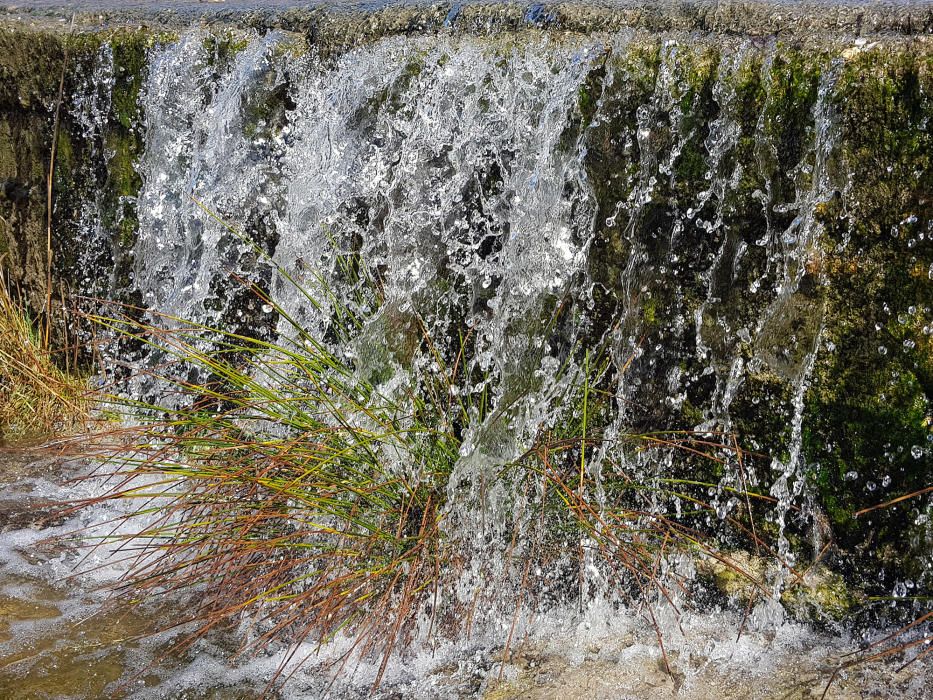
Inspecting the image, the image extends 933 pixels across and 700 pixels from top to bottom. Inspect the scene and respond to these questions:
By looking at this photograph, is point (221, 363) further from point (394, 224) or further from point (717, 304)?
point (717, 304)

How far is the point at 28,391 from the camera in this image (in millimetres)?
3965

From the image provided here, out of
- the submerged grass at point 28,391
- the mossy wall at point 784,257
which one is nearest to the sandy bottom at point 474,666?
the mossy wall at point 784,257

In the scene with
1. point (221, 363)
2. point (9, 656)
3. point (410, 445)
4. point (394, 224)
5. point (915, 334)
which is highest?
point (394, 224)

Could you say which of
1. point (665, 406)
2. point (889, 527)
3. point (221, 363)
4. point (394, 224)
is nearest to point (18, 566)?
point (221, 363)

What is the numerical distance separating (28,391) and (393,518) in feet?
7.10

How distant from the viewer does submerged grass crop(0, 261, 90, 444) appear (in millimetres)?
3881

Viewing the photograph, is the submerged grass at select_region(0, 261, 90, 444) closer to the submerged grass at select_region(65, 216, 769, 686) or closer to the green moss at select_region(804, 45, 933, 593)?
the submerged grass at select_region(65, 216, 769, 686)

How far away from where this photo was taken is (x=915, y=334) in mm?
2588

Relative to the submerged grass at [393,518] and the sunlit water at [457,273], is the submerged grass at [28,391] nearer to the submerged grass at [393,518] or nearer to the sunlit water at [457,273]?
the sunlit water at [457,273]

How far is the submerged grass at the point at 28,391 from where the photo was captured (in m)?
3.88

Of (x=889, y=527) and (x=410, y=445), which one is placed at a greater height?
(x=410, y=445)

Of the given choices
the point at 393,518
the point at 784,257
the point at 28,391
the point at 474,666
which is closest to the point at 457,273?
the point at 393,518

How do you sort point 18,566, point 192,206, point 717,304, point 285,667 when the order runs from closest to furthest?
point 285,667 < point 717,304 < point 18,566 < point 192,206

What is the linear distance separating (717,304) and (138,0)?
3.47m
